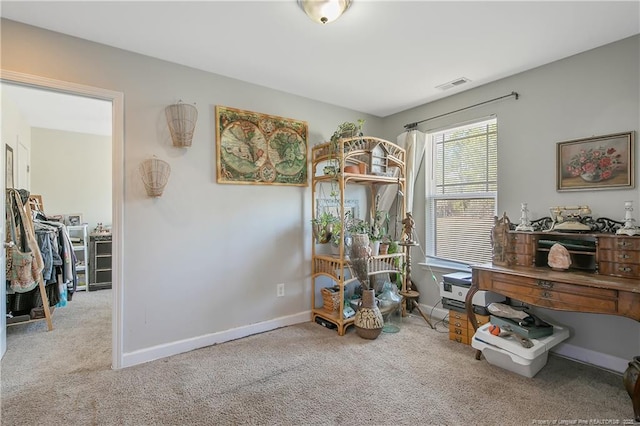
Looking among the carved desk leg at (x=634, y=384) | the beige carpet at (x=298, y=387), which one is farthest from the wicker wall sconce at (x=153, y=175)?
the carved desk leg at (x=634, y=384)

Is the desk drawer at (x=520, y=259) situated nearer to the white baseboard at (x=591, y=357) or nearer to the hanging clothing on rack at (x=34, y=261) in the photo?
the white baseboard at (x=591, y=357)

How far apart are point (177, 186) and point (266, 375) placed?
5.27ft

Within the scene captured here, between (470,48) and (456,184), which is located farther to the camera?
(456,184)

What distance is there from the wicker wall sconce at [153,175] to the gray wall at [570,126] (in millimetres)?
2850

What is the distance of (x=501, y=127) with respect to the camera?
2.83 meters

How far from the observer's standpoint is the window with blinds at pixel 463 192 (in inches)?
118

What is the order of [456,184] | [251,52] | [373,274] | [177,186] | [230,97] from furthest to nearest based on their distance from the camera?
[456,184] < [373,274] < [230,97] < [177,186] < [251,52]

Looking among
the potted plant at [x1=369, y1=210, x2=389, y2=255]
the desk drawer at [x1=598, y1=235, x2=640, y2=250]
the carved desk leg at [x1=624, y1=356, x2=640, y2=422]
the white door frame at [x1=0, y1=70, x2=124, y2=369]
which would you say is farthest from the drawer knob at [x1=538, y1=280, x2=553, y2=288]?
the white door frame at [x1=0, y1=70, x2=124, y2=369]

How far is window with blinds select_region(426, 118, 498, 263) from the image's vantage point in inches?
118

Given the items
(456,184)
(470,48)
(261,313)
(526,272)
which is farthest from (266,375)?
(470,48)

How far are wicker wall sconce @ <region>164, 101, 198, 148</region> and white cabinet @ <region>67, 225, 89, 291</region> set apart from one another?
129 inches

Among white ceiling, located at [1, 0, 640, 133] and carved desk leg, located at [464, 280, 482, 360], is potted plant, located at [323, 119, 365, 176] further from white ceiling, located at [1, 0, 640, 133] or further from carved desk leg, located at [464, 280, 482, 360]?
carved desk leg, located at [464, 280, 482, 360]

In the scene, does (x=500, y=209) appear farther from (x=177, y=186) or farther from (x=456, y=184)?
(x=177, y=186)

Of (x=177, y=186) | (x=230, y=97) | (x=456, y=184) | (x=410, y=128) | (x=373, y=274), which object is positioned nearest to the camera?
(x=177, y=186)
